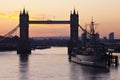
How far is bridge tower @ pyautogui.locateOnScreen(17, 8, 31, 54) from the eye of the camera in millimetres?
163750

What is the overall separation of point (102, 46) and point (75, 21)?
70055 millimetres

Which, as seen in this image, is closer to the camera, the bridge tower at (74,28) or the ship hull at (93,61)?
the ship hull at (93,61)

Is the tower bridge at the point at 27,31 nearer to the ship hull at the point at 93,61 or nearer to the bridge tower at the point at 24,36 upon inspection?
the bridge tower at the point at 24,36

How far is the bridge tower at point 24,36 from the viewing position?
163750 mm

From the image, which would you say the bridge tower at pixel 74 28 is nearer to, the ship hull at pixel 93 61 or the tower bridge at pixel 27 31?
the tower bridge at pixel 27 31

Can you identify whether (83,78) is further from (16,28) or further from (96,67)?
(16,28)

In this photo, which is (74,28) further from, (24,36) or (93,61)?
(93,61)

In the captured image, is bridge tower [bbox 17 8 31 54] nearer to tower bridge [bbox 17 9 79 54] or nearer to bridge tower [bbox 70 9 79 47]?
tower bridge [bbox 17 9 79 54]

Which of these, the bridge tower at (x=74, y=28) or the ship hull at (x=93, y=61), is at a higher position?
the bridge tower at (x=74, y=28)

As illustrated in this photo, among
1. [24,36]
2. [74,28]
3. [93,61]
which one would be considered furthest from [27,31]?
[93,61]

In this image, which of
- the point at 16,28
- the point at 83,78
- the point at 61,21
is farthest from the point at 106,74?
the point at 16,28

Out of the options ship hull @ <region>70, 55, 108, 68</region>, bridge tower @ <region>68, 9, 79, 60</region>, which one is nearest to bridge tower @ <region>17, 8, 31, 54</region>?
bridge tower @ <region>68, 9, 79, 60</region>

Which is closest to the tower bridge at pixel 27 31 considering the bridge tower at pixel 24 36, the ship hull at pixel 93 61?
the bridge tower at pixel 24 36

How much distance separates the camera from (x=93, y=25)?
103m
